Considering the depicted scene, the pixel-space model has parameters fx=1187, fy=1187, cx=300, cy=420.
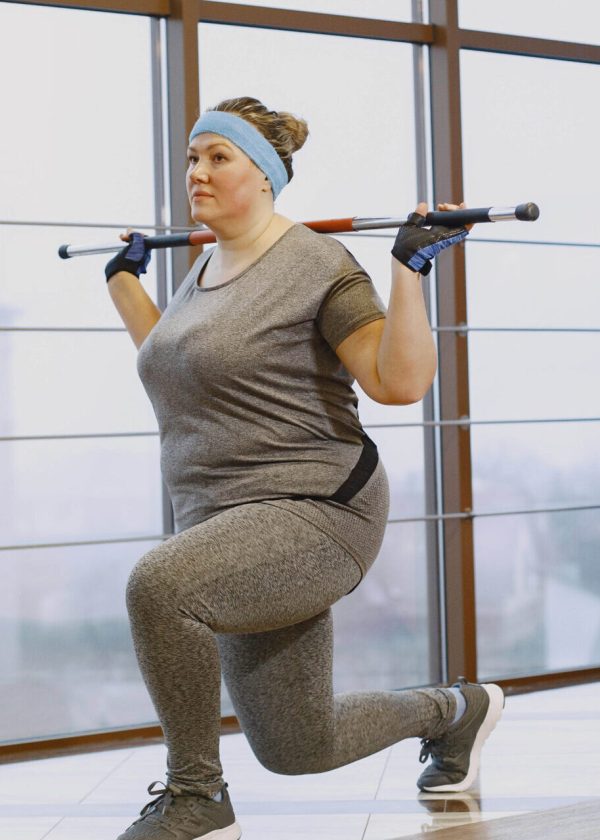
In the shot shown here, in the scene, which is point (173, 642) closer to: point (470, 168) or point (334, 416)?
point (334, 416)

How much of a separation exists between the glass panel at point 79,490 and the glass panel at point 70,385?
0.15 feet

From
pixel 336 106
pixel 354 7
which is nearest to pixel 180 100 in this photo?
pixel 336 106

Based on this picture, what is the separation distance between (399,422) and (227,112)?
1595 millimetres

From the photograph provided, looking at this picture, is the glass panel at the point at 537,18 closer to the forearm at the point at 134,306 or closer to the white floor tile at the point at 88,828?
the forearm at the point at 134,306

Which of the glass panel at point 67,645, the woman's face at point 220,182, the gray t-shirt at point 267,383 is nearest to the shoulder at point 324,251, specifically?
the gray t-shirt at point 267,383

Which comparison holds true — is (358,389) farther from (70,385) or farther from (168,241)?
(168,241)

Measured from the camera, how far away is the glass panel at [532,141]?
355 cm

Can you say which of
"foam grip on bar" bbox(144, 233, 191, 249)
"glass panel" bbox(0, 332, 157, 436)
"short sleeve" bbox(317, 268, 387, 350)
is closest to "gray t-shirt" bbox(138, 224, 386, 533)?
"short sleeve" bbox(317, 268, 387, 350)

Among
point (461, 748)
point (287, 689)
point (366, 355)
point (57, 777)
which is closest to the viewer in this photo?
point (366, 355)

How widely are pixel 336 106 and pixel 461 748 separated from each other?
1.92 metres

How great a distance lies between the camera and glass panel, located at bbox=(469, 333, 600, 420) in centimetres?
356

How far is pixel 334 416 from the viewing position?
6.55ft

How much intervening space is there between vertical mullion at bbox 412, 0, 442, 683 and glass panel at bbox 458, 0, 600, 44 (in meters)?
0.19

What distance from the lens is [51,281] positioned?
122 inches
